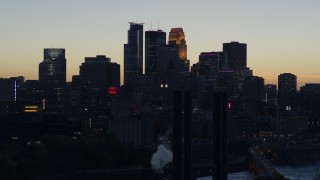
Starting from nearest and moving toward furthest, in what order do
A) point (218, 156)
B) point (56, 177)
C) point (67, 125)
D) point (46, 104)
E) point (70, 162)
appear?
point (218, 156), point (56, 177), point (70, 162), point (67, 125), point (46, 104)

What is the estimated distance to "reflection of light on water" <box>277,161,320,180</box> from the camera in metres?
70.3

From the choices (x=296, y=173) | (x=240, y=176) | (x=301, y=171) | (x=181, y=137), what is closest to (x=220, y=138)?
(x=181, y=137)

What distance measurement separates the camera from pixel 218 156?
39438mm

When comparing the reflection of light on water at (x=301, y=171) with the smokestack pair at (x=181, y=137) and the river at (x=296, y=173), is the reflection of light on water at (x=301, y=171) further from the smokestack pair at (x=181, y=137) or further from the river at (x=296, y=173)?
the smokestack pair at (x=181, y=137)

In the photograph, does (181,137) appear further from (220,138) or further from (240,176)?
(240,176)

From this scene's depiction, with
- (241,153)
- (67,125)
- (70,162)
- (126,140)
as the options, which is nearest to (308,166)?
(241,153)

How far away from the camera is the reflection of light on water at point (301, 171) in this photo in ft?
231

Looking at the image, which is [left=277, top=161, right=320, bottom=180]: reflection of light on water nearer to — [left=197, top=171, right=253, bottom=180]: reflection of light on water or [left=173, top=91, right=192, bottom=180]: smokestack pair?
[left=197, top=171, right=253, bottom=180]: reflection of light on water

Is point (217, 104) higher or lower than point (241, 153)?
higher

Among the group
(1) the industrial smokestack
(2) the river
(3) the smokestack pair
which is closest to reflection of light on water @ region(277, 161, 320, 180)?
(2) the river

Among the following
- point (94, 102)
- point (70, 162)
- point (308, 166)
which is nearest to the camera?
point (70, 162)

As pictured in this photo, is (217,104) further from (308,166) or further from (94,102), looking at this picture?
(94,102)

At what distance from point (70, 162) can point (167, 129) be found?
43261 mm

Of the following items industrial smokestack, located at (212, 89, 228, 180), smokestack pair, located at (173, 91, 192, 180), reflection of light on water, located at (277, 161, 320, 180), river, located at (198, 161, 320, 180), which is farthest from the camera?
reflection of light on water, located at (277, 161, 320, 180)
